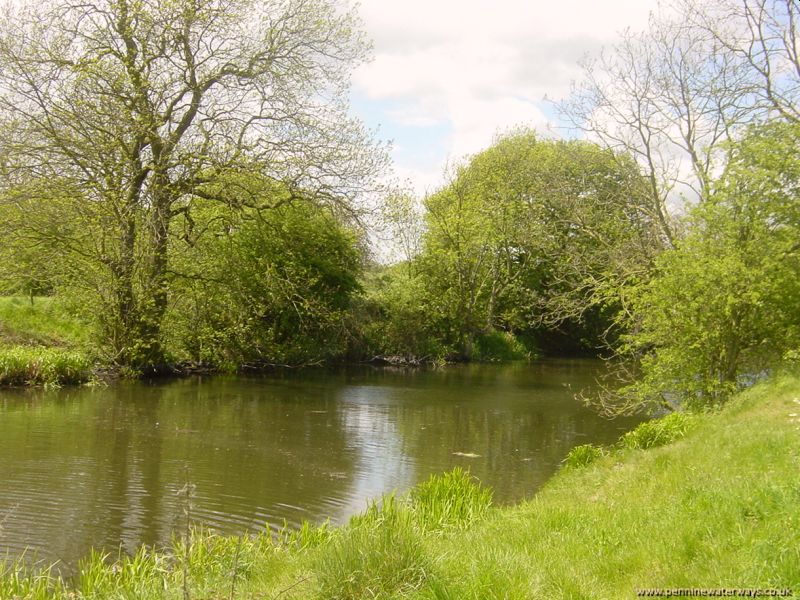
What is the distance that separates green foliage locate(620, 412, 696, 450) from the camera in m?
12.2

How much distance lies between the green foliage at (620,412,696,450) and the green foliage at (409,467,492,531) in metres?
4.24

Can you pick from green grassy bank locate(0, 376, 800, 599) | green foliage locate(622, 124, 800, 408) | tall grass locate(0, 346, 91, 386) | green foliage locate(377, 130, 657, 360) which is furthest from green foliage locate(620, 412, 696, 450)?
green foliage locate(377, 130, 657, 360)

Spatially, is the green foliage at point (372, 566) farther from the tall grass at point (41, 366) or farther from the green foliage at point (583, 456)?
the tall grass at point (41, 366)

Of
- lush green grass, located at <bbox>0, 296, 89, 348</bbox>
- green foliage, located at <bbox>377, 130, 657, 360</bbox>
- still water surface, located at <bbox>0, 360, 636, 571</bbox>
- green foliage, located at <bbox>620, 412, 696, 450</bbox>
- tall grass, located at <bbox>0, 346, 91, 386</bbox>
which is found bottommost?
still water surface, located at <bbox>0, 360, 636, 571</bbox>

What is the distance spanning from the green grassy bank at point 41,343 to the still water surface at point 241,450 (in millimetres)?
1031

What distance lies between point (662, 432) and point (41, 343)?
A: 18.7 meters

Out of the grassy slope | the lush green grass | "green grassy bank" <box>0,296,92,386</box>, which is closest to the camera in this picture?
the grassy slope

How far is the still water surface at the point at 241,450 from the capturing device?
927cm

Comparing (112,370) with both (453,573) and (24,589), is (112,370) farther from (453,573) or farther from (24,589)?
(453,573)

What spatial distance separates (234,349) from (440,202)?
1697 cm

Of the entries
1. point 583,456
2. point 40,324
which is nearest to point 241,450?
point 583,456

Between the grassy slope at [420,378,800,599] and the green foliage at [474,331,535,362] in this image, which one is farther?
the green foliage at [474,331,535,362]

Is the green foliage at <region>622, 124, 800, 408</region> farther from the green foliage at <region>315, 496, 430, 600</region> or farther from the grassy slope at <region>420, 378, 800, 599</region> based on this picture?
the green foliage at <region>315, 496, 430, 600</region>

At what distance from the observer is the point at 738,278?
42.8 ft
